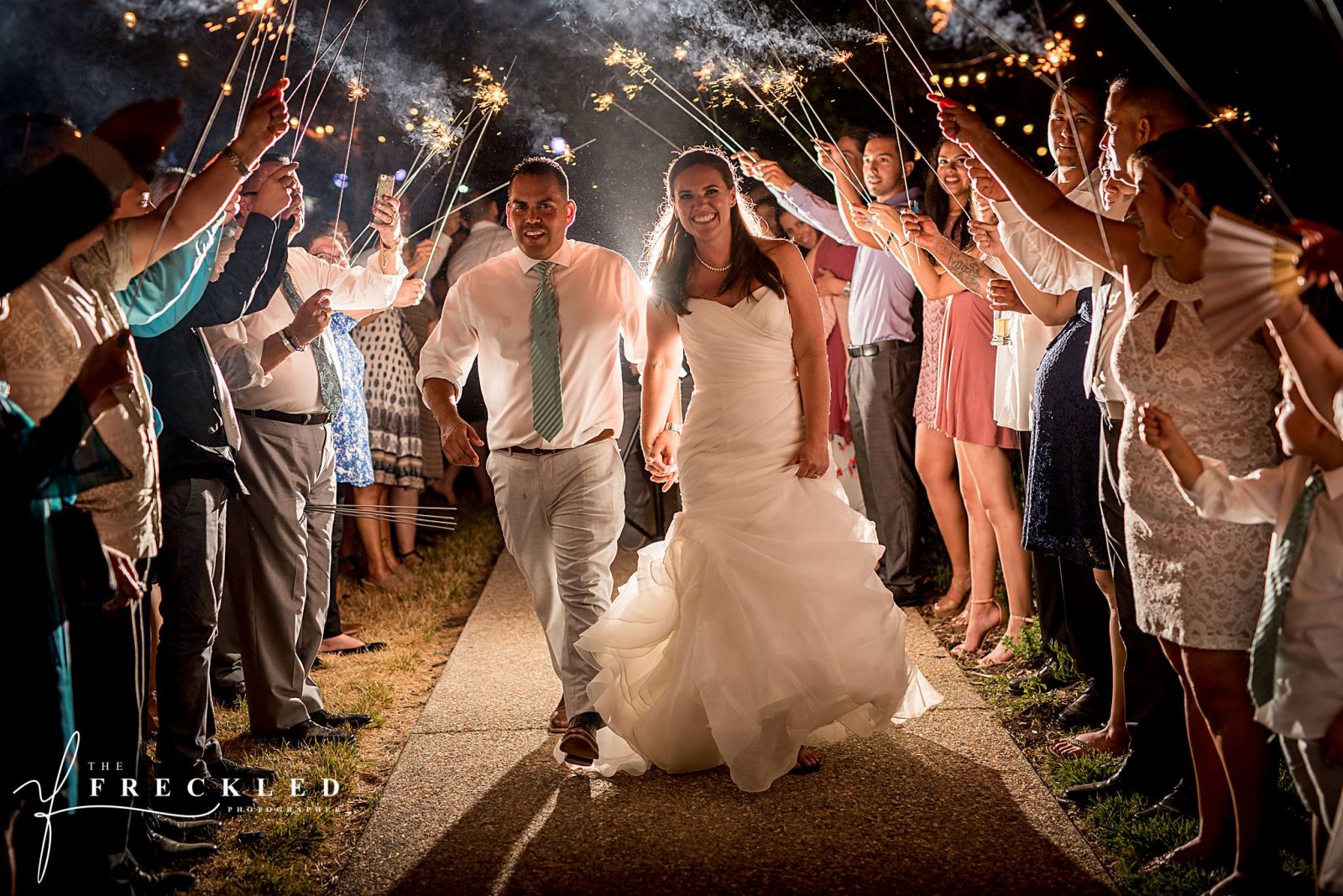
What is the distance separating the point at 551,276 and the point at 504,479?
0.94m

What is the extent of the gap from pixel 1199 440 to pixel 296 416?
3.74 m

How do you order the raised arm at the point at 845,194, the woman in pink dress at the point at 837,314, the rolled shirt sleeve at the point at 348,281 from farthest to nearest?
the woman in pink dress at the point at 837,314, the raised arm at the point at 845,194, the rolled shirt sleeve at the point at 348,281

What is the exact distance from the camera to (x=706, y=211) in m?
4.53

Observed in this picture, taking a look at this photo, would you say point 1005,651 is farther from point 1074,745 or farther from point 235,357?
point 235,357

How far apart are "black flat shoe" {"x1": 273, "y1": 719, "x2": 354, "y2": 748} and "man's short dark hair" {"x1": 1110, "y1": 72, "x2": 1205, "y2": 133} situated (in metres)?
4.08

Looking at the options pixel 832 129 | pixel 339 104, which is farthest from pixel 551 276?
pixel 339 104

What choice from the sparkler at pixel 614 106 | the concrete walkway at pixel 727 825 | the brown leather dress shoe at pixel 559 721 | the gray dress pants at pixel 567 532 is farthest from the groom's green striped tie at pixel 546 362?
the sparkler at pixel 614 106

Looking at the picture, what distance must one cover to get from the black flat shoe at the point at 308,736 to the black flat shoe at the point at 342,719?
0.16 m

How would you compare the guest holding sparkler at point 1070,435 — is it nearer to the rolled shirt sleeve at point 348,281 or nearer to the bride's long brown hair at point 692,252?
the bride's long brown hair at point 692,252

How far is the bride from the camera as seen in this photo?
13.6 feet

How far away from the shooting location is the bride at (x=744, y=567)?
4.16 m

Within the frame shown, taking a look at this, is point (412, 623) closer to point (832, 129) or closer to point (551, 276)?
point (551, 276)

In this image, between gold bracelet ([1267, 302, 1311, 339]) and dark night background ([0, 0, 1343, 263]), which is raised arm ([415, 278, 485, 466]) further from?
gold bracelet ([1267, 302, 1311, 339])

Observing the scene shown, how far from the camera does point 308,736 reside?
16.1 ft
